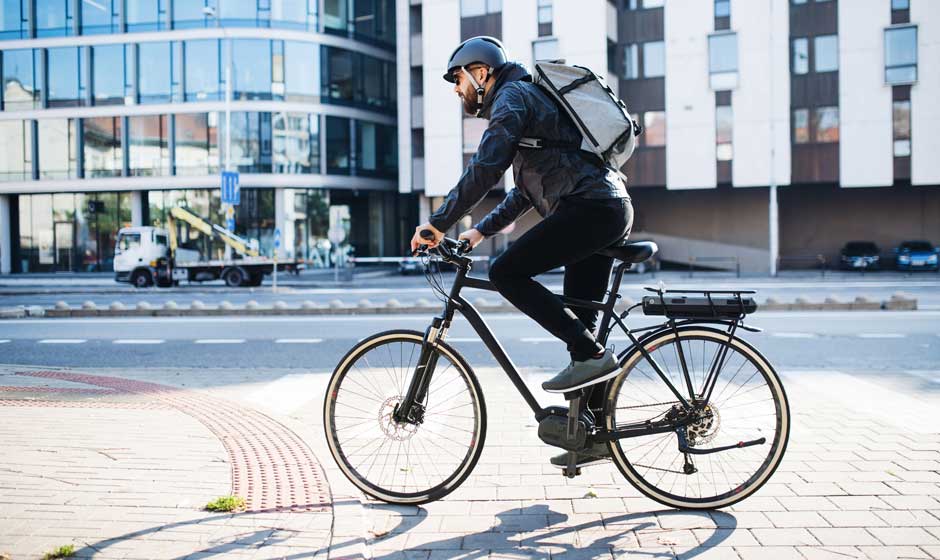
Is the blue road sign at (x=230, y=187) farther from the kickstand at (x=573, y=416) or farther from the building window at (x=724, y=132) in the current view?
the kickstand at (x=573, y=416)

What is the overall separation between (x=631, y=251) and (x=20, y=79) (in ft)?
162

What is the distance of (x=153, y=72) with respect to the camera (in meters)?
43.3

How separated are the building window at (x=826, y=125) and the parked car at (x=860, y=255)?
5.63m

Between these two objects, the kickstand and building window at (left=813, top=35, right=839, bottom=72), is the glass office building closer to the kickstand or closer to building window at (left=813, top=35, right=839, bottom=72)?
building window at (left=813, top=35, right=839, bottom=72)

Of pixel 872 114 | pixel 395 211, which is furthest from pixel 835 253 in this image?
pixel 395 211

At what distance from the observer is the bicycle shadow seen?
10.7 ft

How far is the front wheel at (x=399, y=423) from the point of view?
3.88 m

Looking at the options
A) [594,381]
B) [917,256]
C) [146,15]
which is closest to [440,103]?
[146,15]

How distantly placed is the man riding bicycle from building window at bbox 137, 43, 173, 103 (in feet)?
142

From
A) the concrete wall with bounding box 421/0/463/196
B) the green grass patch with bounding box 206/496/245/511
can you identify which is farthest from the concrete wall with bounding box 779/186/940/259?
the green grass patch with bounding box 206/496/245/511

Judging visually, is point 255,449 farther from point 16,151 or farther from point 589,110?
point 16,151

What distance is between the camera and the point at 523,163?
3.70 m

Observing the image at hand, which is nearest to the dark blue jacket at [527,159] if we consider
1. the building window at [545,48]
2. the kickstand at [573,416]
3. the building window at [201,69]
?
the kickstand at [573,416]

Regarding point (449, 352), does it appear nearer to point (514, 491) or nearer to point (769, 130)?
point (514, 491)
